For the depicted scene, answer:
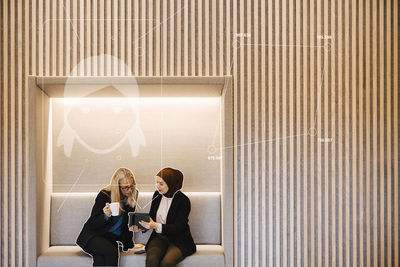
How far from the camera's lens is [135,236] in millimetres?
3254

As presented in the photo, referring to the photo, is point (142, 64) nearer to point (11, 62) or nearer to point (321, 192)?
point (11, 62)

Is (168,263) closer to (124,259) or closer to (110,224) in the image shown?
(124,259)

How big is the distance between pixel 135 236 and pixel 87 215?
1.40ft

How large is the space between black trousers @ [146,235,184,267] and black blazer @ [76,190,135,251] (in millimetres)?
192

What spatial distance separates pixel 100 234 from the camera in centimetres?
312

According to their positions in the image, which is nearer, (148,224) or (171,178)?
(148,224)

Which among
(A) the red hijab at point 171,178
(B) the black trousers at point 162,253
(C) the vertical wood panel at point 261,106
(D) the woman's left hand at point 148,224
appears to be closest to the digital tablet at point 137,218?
(D) the woman's left hand at point 148,224

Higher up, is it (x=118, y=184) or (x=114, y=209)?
(x=118, y=184)

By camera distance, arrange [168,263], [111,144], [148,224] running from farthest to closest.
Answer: [111,144] → [148,224] → [168,263]

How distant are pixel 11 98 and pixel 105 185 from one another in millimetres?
1059

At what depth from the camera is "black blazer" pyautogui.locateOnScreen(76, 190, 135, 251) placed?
10.2 feet
